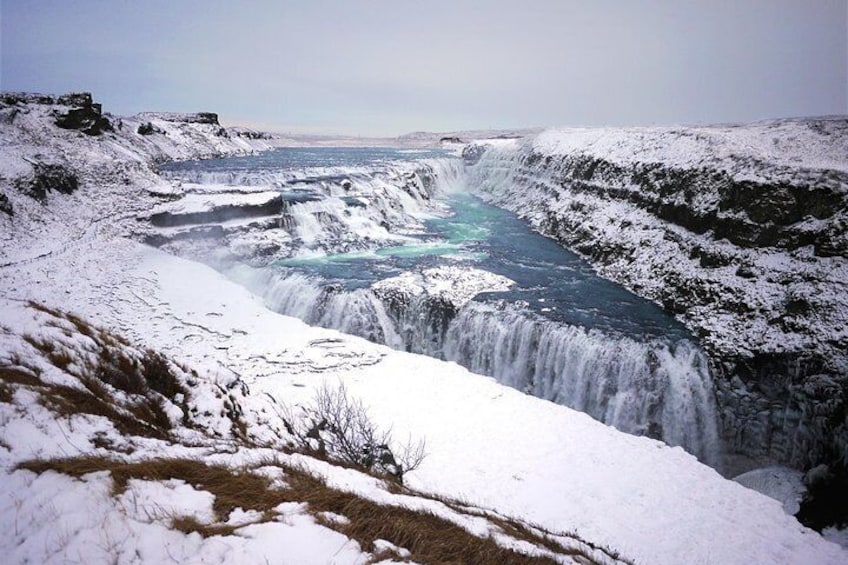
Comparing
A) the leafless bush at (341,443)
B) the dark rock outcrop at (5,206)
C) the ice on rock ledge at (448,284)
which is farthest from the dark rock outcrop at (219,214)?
the leafless bush at (341,443)

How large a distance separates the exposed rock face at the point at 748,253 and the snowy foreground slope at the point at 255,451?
4081 millimetres

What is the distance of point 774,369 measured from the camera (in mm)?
13305

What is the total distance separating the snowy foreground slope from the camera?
3643 millimetres

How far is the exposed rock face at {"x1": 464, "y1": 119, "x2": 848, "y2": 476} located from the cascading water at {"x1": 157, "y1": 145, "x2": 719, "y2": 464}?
4.10ft

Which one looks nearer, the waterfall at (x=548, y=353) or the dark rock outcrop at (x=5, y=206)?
the waterfall at (x=548, y=353)


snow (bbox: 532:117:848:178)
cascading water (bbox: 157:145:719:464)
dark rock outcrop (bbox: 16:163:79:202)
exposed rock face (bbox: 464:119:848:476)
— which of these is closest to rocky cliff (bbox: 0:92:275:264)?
dark rock outcrop (bbox: 16:163:79:202)

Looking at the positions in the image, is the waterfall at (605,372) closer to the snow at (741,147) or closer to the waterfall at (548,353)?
the waterfall at (548,353)

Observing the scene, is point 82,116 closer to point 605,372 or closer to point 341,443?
point 341,443

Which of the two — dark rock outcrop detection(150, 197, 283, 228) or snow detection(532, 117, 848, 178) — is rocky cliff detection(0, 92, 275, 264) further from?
snow detection(532, 117, 848, 178)

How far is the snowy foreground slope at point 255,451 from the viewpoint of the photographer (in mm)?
3643

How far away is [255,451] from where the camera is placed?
5566 mm

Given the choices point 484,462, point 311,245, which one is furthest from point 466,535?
point 311,245

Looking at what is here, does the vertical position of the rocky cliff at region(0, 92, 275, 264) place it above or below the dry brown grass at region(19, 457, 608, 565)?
above

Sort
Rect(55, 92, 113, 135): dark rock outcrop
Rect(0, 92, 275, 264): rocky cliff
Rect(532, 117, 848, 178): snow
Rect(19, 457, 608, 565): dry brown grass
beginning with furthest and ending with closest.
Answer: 1. Rect(55, 92, 113, 135): dark rock outcrop
2. Rect(0, 92, 275, 264): rocky cliff
3. Rect(532, 117, 848, 178): snow
4. Rect(19, 457, 608, 565): dry brown grass
